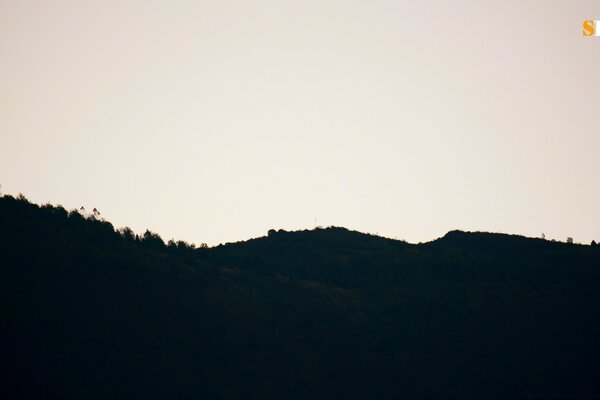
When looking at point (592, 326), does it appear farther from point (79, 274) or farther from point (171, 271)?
point (79, 274)

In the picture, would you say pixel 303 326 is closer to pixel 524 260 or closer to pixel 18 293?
pixel 18 293

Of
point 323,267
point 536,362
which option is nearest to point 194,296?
point 323,267

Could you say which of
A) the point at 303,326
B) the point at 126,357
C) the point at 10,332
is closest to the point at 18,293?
the point at 10,332

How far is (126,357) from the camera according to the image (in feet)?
227

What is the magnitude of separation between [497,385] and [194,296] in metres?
31.3

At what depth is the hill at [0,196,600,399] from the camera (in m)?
68.2

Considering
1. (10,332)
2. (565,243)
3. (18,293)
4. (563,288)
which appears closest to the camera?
(10,332)

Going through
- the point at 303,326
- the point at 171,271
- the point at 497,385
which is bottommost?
the point at 497,385

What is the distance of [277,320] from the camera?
278 ft

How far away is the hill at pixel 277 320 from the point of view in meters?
68.2

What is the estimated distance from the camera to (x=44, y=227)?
86250 mm

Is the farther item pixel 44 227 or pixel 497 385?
pixel 44 227

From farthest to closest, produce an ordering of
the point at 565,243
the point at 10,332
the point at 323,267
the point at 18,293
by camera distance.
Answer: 1. the point at 565,243
2. the point at 323,267
3. the point at 18,293
4. the point at 10,332

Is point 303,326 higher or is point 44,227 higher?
point 44,227
